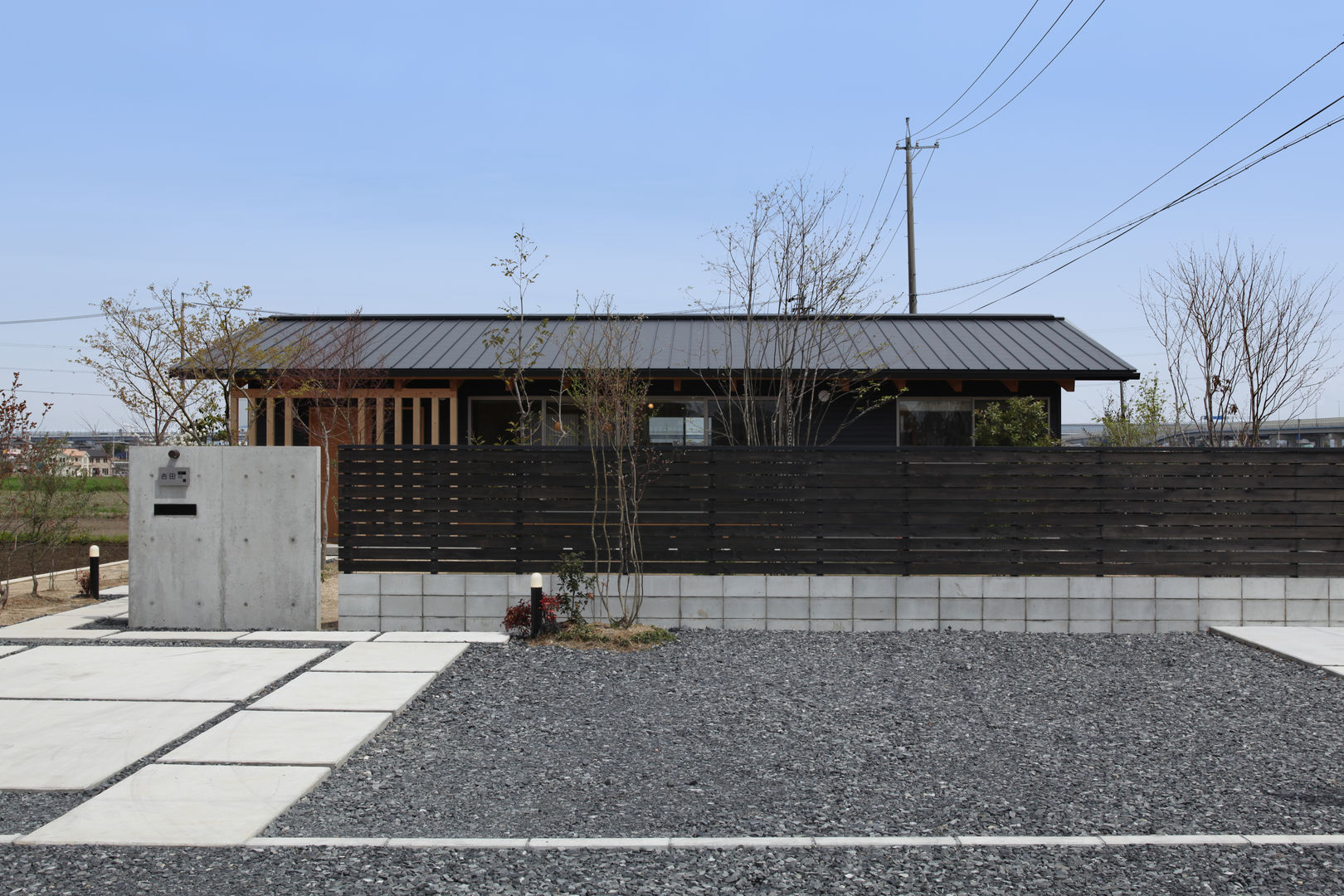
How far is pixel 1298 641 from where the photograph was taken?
21.5 feet

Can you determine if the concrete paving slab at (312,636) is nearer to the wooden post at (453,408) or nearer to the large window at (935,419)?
the wooden post at (453,408)

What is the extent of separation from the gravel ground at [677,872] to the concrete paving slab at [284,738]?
938mm

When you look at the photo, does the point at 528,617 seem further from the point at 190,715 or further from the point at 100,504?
the point at 100,504

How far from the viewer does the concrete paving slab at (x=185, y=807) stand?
3.18 metres

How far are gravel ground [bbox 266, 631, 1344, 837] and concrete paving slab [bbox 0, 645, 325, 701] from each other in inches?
46.0

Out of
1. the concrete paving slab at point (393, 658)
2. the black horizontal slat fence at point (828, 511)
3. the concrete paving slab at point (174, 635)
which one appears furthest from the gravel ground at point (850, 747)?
the concrete paving slab at point (174, 635)

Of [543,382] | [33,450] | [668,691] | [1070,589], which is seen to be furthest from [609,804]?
[543,382]

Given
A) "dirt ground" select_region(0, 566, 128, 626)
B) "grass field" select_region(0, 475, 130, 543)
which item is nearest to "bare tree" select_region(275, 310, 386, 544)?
"grass field" select_region(0, 475, 130, 543)

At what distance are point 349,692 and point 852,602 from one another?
3693 mm

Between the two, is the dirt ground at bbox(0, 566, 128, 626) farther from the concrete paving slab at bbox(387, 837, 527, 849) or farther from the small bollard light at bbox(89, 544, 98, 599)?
the concrete paving slab at bbox(387, 837, 527, 849)

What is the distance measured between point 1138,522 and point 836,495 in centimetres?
235

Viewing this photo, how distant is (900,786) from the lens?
3.77 m

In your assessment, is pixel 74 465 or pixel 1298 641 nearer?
pixel 1298 641

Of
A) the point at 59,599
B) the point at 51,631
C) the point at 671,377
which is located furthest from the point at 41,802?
the point at 671,377
